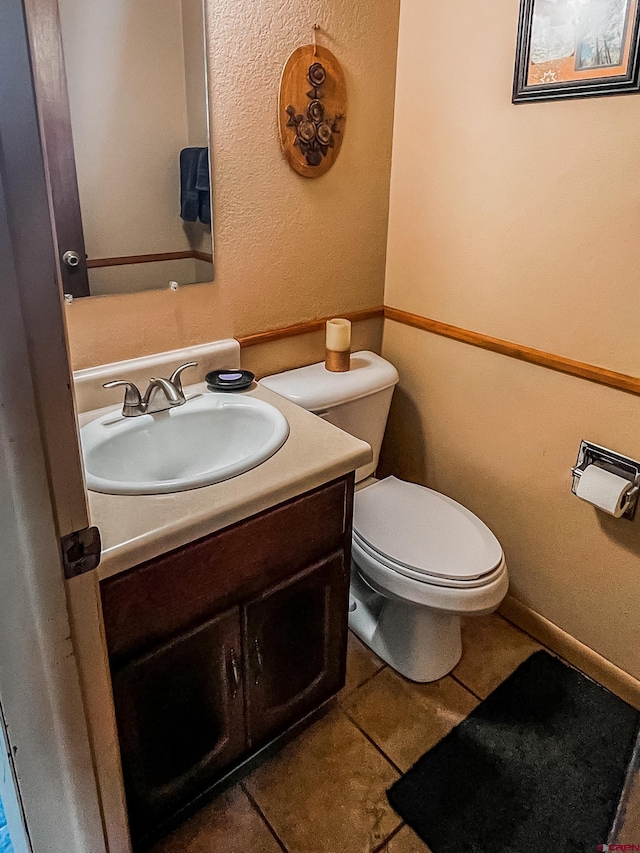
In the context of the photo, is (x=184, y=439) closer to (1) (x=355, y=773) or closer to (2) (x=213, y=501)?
(2) (x=213, y=501)

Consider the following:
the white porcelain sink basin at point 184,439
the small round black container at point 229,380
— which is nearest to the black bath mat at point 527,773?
the white porcelain sink basin at point 184,439

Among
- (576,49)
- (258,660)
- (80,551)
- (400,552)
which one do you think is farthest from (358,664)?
(576,49)

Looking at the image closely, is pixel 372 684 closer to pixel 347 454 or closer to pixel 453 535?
pixel 453 535

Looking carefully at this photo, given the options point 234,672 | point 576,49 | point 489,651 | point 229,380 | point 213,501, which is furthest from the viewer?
point 489,651

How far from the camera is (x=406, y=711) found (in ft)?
5.21

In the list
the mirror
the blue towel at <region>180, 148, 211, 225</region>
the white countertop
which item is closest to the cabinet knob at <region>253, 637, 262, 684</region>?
the white countertop

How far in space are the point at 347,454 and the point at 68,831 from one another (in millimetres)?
761

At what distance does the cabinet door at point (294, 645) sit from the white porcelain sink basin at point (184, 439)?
306mm

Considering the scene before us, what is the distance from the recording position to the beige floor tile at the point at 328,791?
1.30m

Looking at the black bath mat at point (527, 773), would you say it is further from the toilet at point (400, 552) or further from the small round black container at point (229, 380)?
the small round black container at point (229, 380)

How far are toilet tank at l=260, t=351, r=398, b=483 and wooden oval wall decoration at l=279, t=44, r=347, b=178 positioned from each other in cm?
54

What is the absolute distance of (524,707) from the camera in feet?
5.26

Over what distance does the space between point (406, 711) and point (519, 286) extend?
3.83 feet

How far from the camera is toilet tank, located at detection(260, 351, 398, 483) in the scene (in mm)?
1603
